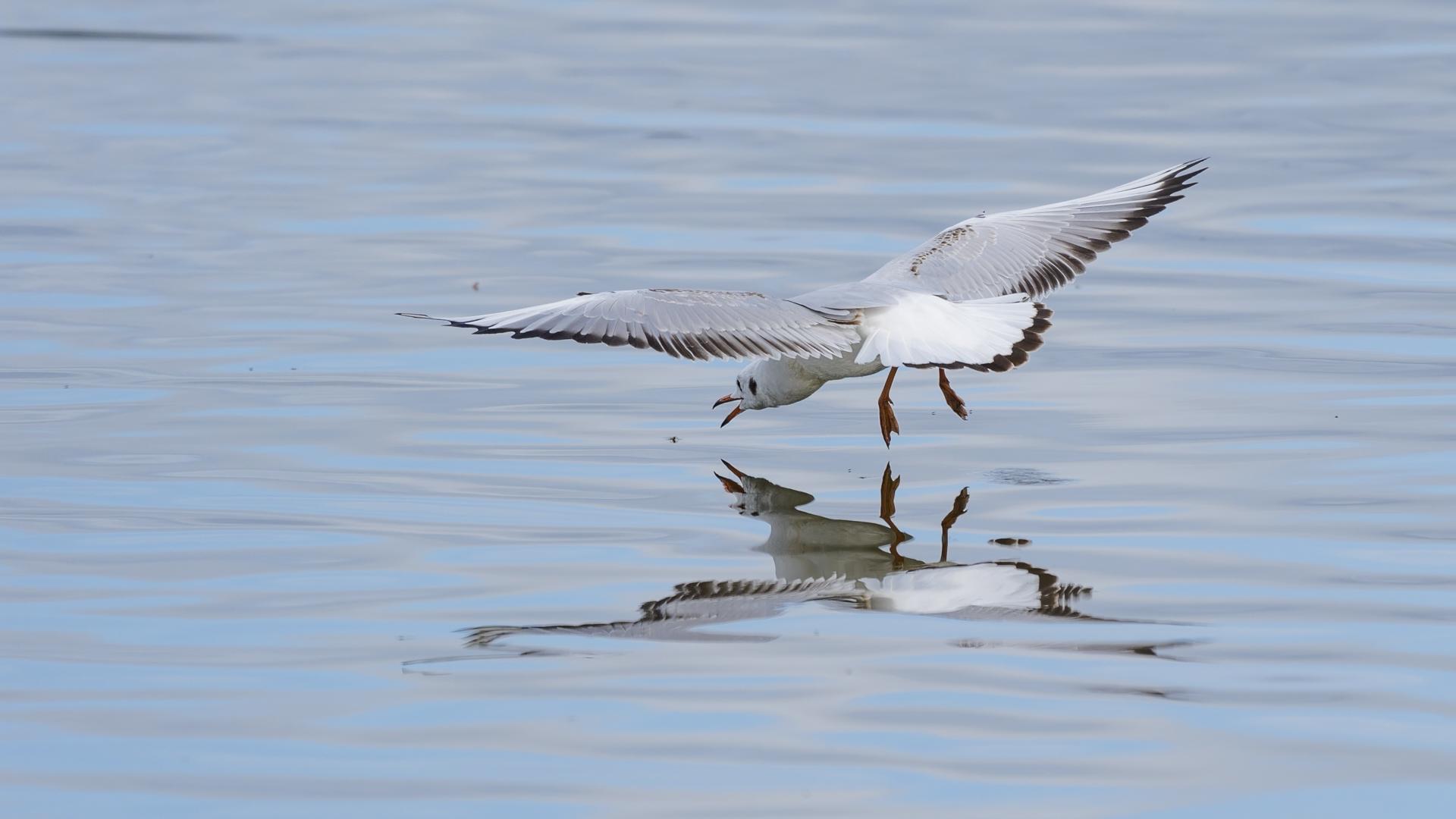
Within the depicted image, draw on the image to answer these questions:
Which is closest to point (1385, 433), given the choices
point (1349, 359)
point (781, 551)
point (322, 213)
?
point (1349, 359)

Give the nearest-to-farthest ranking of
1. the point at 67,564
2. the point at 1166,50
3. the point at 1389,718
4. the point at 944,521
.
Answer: the point at 1389,718 → the point at 67,564 → the point at 944,521 → the point at 1166,50

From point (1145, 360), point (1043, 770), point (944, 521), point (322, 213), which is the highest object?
point (322, 213)

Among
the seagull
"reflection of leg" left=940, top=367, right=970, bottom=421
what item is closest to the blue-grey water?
"reflection of leg" left=940, top=367, right=970, bottom=421

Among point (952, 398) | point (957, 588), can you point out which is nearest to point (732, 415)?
point (952, 398)

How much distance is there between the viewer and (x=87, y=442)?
23.9ft

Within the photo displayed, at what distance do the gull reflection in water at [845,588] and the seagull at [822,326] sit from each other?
58 cm

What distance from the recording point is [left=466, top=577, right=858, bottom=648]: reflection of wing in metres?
5.40

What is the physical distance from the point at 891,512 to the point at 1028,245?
216 centimetres

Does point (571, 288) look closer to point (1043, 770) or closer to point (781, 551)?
point (781, 551)

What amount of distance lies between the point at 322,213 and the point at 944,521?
18.5 feet

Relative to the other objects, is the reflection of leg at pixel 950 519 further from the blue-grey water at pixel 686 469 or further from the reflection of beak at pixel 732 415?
the reflection of beak at pixel 732 415

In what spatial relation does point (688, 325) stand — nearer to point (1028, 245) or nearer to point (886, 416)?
point (886, 416)

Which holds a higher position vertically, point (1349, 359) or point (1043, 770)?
point (1349, 359)

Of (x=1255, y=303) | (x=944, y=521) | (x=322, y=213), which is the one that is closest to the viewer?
(x=944, y=521)
